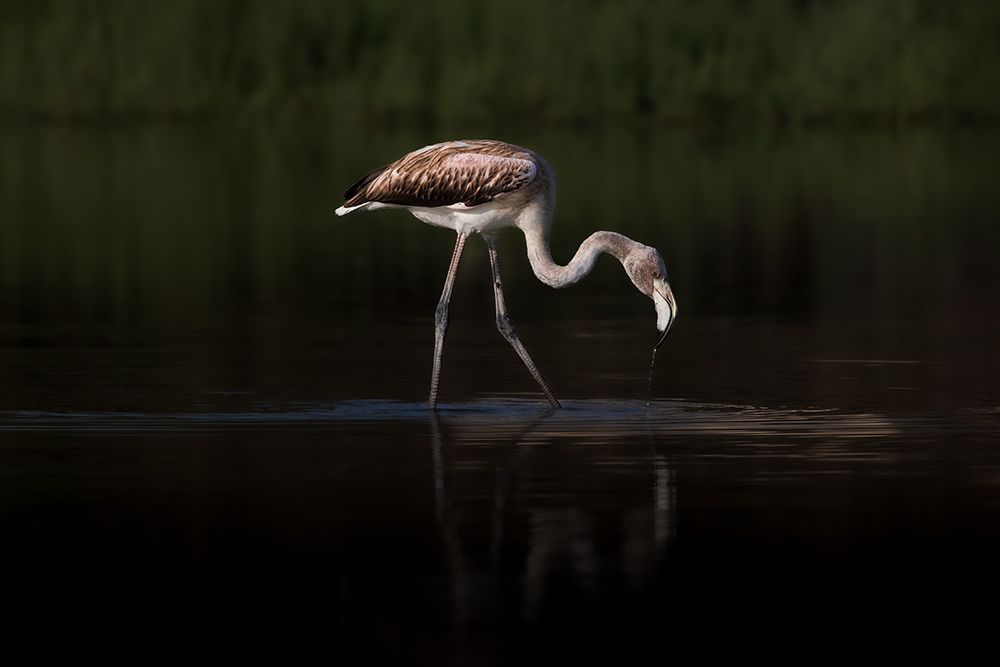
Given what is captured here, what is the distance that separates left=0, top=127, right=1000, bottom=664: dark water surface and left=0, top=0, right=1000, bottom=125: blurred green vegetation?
4740 centimetres

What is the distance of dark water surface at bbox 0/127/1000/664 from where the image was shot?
8.57 m

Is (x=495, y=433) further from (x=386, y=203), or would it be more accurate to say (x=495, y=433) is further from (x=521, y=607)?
(x=521, y=607)

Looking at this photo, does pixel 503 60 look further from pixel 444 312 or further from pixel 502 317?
pixel 444 312

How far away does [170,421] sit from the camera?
43.9ft

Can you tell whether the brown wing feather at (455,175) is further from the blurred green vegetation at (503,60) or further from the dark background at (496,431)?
the blurred green vegetation at (503,60)

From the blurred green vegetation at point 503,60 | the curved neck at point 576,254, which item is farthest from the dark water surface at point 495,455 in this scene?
the blurred green vegetation at point 503,60

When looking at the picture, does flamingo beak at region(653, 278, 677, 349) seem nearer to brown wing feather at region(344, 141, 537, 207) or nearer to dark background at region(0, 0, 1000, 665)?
dark background at region(0, 0, 1000, 665)

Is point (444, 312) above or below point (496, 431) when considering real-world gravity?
above

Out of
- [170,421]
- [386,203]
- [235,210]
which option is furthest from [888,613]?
[235,210]

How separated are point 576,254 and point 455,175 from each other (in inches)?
34.4

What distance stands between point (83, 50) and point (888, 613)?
7224 cm

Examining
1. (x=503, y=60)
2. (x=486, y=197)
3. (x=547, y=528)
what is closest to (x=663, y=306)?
(x=486, y=197)

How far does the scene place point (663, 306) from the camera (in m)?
14.0

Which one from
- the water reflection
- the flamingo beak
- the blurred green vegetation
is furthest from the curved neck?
the blurred green vegetation
